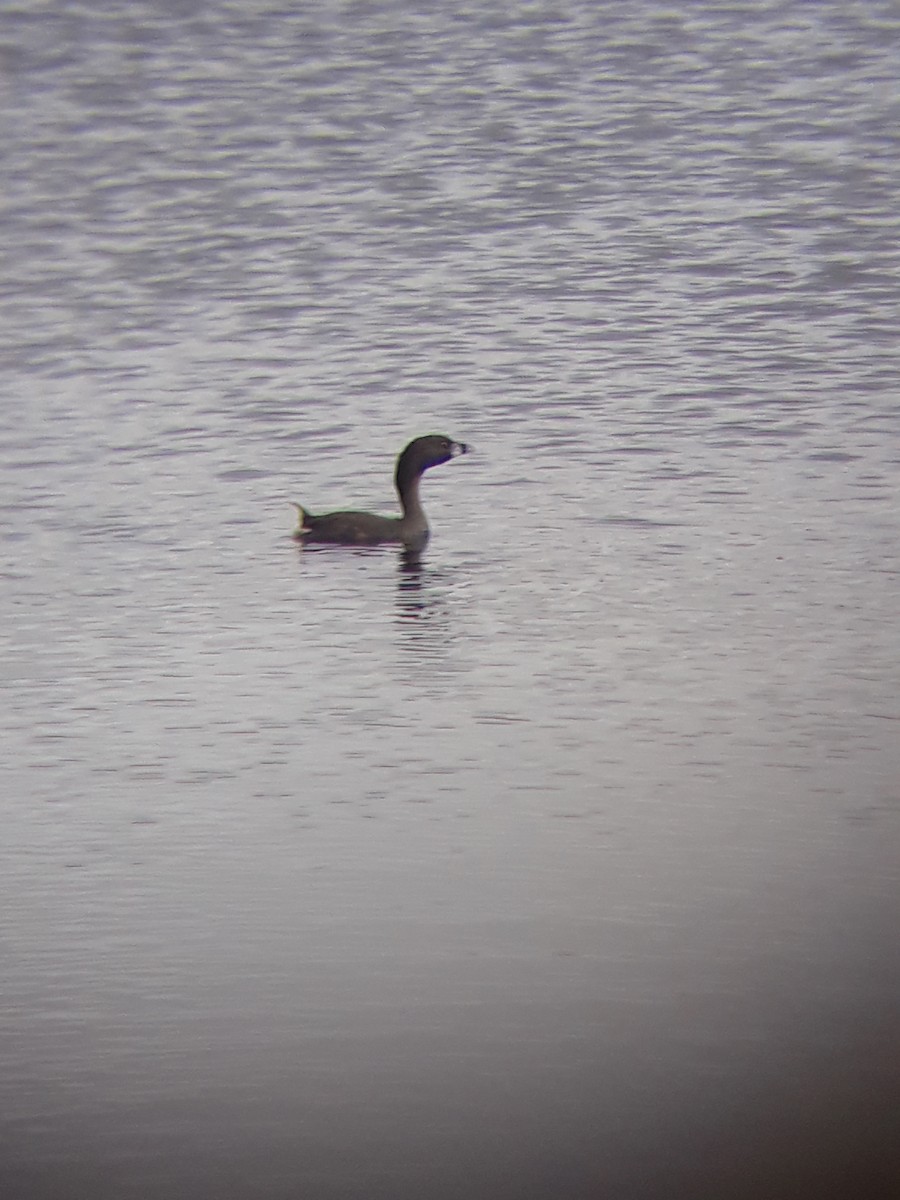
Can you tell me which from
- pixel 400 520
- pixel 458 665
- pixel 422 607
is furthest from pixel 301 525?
pixel 458 665

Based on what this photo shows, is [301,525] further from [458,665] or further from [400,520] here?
[458,665]

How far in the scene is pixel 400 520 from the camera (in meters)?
10.2

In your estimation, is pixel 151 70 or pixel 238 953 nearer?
pixel 238 953

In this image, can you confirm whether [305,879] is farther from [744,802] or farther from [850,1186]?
[850,1186]

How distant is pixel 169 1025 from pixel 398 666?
2883mm

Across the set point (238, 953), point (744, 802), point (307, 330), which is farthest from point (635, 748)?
point (307, 330)

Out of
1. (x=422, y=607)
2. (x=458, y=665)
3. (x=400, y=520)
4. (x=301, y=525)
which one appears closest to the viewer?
(x=458, y=665)

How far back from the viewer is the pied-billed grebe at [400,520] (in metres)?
10.1

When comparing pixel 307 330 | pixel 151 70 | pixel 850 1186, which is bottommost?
pixel 850 1186

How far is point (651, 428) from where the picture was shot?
11.5 metres

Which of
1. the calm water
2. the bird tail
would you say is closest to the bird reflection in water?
the calm water

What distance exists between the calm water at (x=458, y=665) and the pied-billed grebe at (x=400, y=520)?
12cm

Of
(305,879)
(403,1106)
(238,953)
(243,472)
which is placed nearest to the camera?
(403,1106)

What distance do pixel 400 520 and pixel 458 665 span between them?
1.94m
